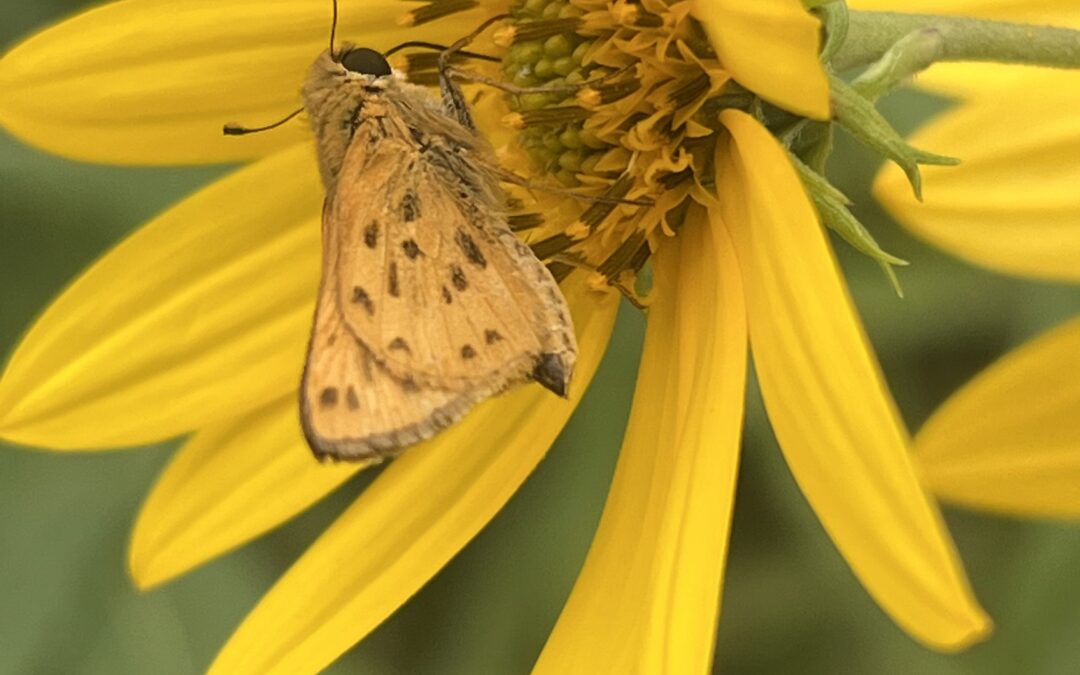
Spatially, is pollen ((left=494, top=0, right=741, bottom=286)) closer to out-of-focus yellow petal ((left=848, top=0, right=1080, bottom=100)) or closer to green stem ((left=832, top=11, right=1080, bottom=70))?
green stem ((left=832, top=11, right=1080, bottom=70))

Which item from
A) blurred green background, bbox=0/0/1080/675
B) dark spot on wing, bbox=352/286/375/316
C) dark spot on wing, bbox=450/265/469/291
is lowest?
blurred green background, bbox=0/0/1080/675

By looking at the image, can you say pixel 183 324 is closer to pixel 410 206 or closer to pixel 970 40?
pixel 410 206

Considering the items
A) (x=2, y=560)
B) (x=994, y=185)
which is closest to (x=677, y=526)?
(x=994, y=185)

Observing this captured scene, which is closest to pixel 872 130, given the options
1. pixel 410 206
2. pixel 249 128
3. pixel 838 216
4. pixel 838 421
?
pixel 838 216

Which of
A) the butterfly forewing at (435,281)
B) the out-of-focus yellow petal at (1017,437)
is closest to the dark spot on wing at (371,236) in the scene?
the butterfly forewing at (435,281)

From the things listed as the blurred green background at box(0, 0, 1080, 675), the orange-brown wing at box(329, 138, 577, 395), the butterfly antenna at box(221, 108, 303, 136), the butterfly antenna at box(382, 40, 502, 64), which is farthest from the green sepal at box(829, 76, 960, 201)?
the blurred green background at box(0, 0, 1080, 675)

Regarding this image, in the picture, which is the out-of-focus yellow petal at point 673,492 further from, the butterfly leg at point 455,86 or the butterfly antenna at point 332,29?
the butterfly antenna at point 332,29
